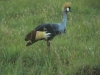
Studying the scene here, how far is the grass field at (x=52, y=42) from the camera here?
5.20 meters

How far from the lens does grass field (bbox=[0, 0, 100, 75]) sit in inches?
205

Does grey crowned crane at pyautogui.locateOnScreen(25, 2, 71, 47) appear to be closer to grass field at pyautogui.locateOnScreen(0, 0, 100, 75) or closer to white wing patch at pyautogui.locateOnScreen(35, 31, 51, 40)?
white wing patch at pyautogui.locateOnScreen(35, 31, 51, 40)

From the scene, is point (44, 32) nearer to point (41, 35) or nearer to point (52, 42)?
point (41, 35)

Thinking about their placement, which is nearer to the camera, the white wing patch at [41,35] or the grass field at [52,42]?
the grass field at [52,42]

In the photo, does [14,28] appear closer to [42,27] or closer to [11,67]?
[42,27]

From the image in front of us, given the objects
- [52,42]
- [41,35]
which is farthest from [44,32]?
[52,42]

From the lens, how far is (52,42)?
5.70 m

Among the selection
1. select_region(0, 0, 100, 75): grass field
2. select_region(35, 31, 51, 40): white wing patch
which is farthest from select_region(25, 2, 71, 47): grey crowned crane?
select_region(0, 0, 100, 75): grass field

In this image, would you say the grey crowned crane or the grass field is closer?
the grass field

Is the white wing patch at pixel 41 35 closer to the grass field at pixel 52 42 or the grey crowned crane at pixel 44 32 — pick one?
the grey crowned crane at pixel 44 32

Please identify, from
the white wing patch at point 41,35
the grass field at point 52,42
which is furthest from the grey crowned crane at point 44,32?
the grass field at point 52,42

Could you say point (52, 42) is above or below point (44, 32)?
below

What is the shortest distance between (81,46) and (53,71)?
1.16 m

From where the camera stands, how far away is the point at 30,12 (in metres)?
8.83
